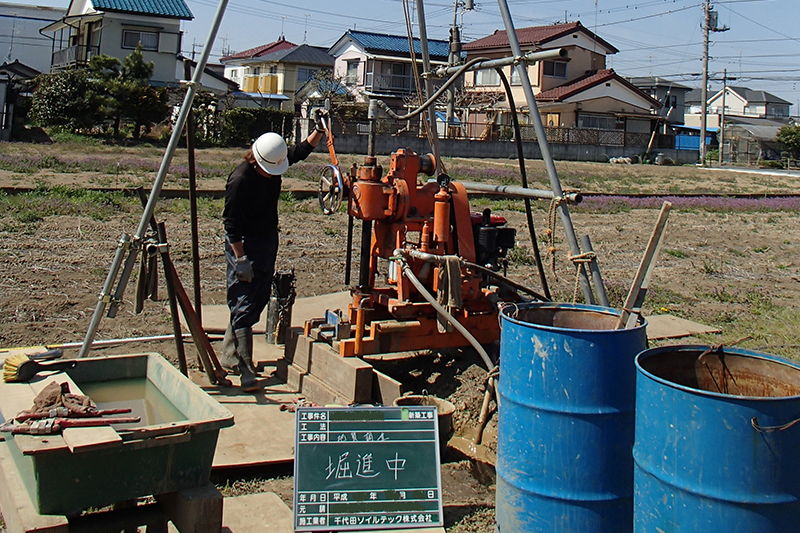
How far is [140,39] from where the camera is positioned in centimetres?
3612

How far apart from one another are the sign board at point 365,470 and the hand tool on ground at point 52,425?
87 cm

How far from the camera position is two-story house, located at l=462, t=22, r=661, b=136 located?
142 ft

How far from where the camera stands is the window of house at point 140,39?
118ft

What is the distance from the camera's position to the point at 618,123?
4525cm

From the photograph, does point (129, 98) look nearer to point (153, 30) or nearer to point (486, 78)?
point (153, 30)

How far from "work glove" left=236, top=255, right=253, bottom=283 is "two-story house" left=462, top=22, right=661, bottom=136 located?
36.6m

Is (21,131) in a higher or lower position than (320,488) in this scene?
higher

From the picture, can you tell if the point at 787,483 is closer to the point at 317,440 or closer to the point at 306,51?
the point at 317,440

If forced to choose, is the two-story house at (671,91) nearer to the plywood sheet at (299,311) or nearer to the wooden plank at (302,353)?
the plywood sheet at (299,311)

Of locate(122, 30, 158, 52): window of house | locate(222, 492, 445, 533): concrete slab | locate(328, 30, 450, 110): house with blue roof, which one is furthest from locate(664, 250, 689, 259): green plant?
locate(328, 30, 450, 110): house with blue roof

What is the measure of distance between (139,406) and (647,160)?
40.5m

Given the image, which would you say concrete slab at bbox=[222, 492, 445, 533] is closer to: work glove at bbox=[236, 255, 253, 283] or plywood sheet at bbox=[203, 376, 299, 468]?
plywood sheet at bbox=[203, 376, 299, 468]

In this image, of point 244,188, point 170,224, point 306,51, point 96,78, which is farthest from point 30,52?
point 244,188

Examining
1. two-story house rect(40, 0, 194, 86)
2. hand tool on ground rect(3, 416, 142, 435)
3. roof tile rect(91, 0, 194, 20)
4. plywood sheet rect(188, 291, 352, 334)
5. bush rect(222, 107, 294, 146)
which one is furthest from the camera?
two-story house rect(40, 0, 194, 86)
